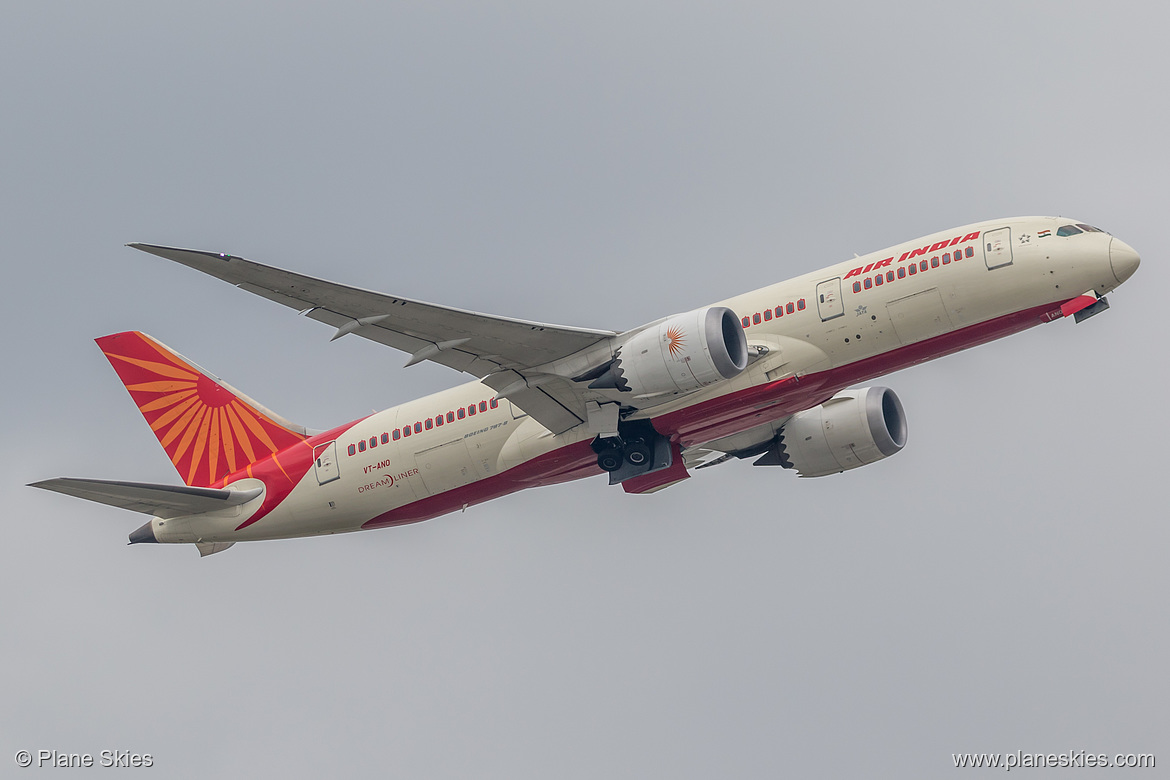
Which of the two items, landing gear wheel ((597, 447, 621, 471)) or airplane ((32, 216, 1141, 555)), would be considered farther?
landing gear wheel ((597, 447, 621, 471))

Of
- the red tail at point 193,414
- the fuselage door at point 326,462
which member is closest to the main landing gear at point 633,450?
the fuselage door at point 326,462

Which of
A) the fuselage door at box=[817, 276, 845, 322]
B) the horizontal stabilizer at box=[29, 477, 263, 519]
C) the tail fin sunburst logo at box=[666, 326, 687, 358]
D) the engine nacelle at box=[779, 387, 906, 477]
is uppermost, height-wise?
the fuselage door at box=[817, 276, 845, 322]

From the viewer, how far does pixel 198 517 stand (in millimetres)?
43062

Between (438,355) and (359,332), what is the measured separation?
2544 mm

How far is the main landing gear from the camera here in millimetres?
38469

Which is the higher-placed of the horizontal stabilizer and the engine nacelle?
the horizontal stabilizer

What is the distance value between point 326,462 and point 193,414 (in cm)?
684

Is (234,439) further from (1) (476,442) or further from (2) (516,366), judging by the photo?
(2) (516,366)

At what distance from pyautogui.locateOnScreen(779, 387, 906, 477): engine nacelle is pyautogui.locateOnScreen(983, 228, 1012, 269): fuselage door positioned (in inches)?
358

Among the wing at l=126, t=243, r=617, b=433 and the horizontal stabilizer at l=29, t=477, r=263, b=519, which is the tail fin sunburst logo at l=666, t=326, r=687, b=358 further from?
the horizontal stabilizer at l=29, t=477, r=263, b=519

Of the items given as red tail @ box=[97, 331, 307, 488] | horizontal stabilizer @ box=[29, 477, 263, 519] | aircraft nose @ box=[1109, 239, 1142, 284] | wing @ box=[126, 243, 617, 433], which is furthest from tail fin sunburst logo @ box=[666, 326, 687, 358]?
horizontal stabilizer @ box=[29, 477, 263, 519]

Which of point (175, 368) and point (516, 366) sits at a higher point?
point (175, 368)

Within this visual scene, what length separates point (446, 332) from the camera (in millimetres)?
35688

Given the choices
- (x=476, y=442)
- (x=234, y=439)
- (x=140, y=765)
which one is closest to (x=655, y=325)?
(x=476, y=442)
